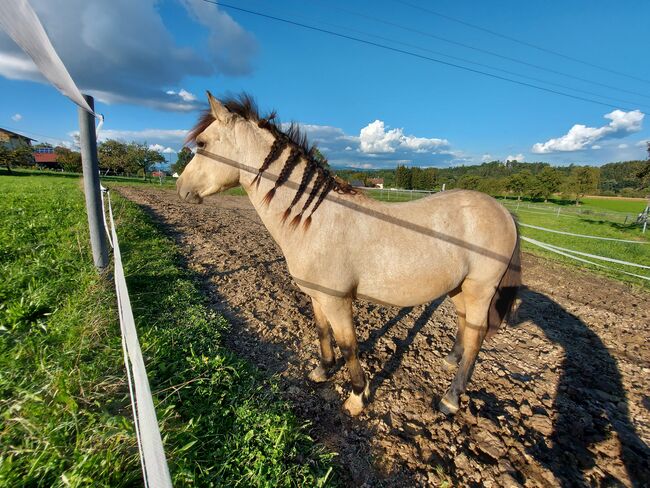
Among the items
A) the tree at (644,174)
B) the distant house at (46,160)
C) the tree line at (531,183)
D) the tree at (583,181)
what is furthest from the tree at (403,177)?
the distant house at (46,160)

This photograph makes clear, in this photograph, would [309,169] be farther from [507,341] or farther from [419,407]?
[507,341]

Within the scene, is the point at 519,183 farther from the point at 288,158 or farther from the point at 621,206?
the point at 288,158

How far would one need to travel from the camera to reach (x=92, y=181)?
296cm

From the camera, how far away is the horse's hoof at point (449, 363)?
3.13m

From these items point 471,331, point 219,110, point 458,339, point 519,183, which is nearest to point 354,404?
point 471,331

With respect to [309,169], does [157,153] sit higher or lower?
higher

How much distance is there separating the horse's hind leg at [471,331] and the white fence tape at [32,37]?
10.8 ft

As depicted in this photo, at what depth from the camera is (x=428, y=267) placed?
228 cm

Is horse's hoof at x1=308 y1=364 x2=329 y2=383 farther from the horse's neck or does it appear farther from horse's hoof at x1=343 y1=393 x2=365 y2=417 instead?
the horse's neck

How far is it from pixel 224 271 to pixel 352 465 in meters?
3.77

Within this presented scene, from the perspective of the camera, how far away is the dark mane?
2.21 m

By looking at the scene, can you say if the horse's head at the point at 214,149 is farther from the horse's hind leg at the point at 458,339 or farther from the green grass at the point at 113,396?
the horse's hind leg at the point at 458,339

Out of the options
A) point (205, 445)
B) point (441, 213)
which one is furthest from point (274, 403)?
point (441, 213)

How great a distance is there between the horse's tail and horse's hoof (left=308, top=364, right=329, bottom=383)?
1745mm
